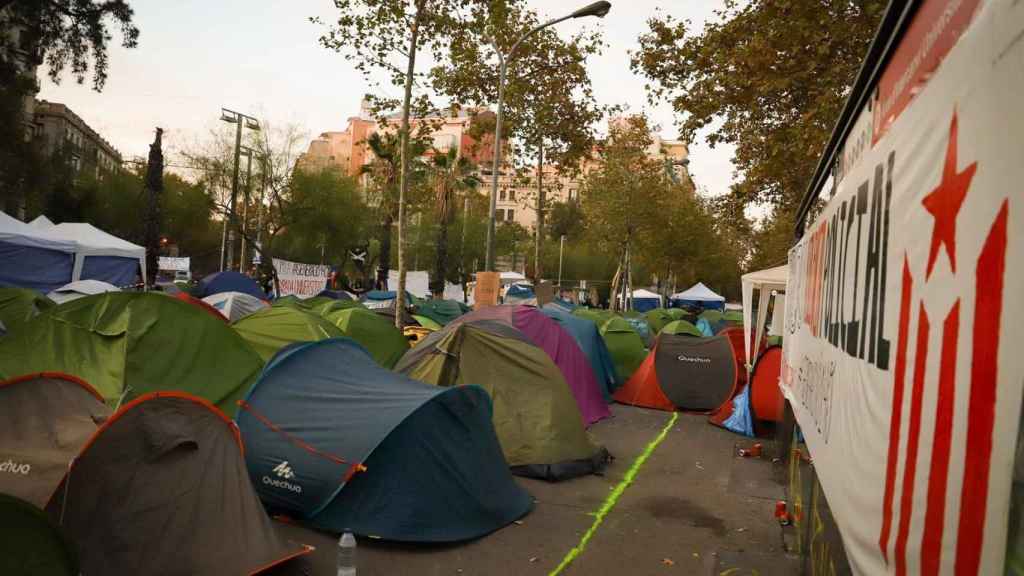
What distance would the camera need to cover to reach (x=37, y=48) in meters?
14.7

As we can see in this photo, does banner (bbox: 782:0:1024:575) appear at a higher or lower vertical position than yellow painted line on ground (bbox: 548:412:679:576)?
higher

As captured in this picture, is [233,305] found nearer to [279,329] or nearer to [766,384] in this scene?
[279,329]

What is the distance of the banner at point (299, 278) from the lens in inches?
827

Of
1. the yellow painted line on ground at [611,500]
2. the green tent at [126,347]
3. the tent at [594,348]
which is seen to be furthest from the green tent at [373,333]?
the yellow painted line on ground at [611,500]

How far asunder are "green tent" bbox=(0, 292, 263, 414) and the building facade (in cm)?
3619

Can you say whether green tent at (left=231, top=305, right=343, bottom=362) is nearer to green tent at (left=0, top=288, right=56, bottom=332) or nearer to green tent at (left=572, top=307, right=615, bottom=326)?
green tent at (left=0, top=288, right=56, bottom=332)

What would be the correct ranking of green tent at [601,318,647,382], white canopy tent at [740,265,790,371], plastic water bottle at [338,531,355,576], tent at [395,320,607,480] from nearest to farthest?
plastic water bottle at [338,531,355,576], tent at [395,320,607,480], white canopy tent at [740,265,790,371], green tent at [601,318,647,382]

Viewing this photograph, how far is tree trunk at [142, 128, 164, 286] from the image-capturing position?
17625 mm

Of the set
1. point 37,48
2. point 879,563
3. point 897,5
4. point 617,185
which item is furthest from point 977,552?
point 617,185

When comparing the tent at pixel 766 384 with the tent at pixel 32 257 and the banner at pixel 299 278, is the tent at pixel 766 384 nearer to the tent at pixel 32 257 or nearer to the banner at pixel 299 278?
the banner at pixel 299 278

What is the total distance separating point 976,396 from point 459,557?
5.23m

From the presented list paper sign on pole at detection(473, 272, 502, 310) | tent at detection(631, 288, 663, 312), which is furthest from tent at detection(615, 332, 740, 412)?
tent at detection(631, 288, 663, 312)

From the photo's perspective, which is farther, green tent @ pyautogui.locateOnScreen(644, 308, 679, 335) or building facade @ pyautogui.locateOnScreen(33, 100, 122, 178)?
building facade @ pyautogui.locateOnScreen(33, 100, 122, 178)

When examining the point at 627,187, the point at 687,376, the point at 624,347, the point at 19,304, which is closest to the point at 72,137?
the point at 627,187
